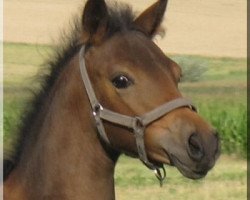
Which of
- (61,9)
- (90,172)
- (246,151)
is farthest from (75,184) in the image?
(61,9)

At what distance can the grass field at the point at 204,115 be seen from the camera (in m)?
12.1

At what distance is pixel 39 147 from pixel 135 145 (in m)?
0.58

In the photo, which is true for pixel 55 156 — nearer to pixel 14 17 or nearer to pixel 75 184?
Result: pixel 75 184

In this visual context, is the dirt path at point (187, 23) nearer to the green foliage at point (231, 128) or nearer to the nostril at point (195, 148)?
the green foliage at point (231, 128)

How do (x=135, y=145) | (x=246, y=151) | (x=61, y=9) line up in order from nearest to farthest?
(x=135, y=145) → (x=246, y=151) → (x=61, y=9)

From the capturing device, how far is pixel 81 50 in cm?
549

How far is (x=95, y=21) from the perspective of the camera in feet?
17.7

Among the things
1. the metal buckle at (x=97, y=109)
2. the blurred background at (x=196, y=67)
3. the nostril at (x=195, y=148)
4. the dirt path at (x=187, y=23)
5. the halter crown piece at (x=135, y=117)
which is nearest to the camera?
the nostril at (x=195, y=148)

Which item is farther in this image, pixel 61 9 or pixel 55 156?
pixel 61 9

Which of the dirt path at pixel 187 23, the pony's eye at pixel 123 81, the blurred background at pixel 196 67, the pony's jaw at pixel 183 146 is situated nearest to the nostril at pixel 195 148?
the pony's jaw at pixel 183 146

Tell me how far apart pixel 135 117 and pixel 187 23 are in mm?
24893

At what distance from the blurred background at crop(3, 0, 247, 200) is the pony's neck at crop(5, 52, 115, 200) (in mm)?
6688

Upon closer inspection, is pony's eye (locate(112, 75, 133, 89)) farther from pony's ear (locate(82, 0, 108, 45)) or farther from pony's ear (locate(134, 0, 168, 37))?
pony's ear (locate(134, 0, 168, 37))

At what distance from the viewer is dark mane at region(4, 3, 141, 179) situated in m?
5.55
